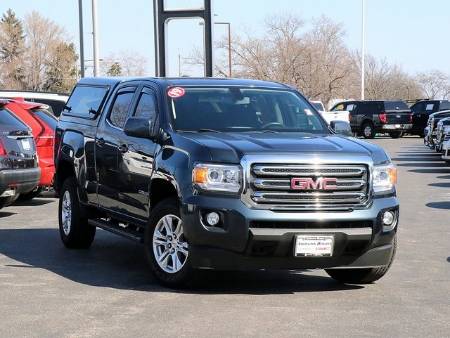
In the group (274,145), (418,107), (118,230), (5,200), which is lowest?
(418,107)

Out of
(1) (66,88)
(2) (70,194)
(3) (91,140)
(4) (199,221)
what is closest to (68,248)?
(2) (70,194)

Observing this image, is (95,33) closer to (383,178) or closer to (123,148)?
(123,148)

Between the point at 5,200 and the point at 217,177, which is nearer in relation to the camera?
the point at 217,177

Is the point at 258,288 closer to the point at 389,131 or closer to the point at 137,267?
the point at 137,267

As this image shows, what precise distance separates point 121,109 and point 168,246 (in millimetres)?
2065

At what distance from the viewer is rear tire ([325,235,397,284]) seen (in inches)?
320

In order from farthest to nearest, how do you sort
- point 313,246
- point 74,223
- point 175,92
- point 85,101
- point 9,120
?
point 9,120
point 85,101
point 74,223
point 175,92
point 313,246

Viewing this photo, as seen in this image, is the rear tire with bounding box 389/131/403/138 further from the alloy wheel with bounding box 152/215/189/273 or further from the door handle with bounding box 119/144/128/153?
the alloy wheel with bounding box 152/215/189/273

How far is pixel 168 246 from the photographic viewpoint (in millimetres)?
7965

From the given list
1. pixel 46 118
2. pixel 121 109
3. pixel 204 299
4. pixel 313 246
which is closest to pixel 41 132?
pixel 46 118

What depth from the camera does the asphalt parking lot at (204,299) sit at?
21.3 feet

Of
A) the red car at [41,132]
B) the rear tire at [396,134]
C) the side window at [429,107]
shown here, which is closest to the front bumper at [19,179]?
the red car at [41,132]

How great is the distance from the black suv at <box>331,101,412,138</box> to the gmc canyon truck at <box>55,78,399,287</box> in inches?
1382

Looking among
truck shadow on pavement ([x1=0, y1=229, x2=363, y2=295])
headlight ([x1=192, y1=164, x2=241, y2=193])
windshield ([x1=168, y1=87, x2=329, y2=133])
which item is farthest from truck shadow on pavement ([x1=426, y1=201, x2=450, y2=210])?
headlight ([x1=192, y1=164, x2=241, y2=193])
